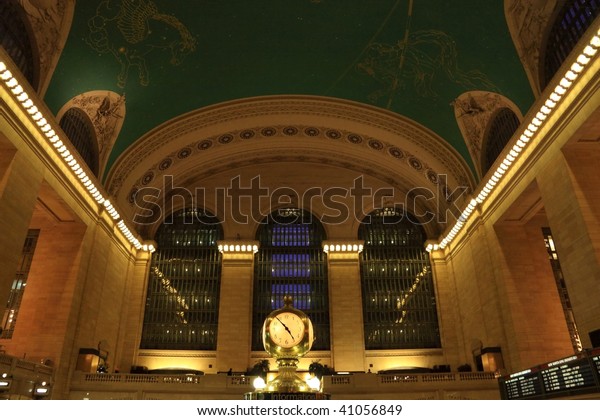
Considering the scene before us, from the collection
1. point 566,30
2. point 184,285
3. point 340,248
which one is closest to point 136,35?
point 184,285

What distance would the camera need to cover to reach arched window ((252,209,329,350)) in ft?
63.8

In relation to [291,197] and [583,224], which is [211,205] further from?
[583,224]

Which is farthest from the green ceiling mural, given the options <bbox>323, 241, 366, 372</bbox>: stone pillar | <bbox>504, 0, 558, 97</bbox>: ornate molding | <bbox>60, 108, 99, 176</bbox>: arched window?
<bbox>323, 241, 366, 372</bbox>: stone pillar

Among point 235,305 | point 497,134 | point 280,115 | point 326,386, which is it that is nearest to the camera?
point 326,386

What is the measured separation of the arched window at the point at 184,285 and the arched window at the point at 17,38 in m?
10.4

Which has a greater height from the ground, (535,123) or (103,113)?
(103,113)

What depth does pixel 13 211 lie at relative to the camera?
1127cm

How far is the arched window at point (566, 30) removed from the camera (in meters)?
10.5

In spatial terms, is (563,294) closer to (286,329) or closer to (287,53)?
(287,53)

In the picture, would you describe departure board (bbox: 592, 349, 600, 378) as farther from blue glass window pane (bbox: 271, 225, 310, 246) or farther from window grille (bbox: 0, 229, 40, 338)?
window grille (bbox: 0, 229, 40, 338)

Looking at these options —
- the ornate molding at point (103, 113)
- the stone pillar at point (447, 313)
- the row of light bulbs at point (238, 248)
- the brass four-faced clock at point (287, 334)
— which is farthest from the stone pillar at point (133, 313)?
the brass four-faced clock at point (287, 334)

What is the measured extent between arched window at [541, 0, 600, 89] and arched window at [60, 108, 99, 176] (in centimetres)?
1412

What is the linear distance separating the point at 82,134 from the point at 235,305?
358 inches
